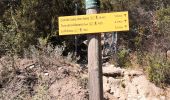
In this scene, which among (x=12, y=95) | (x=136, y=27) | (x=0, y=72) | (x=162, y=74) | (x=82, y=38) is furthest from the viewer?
(x=136, y=27)

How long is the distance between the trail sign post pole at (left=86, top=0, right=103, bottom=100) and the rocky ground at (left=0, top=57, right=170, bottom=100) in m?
2.34

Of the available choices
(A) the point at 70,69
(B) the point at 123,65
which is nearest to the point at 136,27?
(B) the point at 123,65

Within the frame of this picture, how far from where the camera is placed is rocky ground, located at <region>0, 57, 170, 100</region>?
26.6ft

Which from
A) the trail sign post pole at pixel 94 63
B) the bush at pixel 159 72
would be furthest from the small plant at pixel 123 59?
the trail sign post pole at pixel 94 63

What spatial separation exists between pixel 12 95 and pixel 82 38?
12.7 ft

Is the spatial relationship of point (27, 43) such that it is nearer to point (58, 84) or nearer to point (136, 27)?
point (58, 84)

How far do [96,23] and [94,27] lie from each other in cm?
6

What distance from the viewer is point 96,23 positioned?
5195mm

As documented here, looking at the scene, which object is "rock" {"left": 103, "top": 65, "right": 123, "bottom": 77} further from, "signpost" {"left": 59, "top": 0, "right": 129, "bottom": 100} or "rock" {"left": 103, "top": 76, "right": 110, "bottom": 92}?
"signpost" {"left": 59, "top": 0, "right": 129, "bottom": 100}

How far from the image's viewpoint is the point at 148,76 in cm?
1027

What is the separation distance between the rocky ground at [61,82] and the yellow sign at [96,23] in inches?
99.6

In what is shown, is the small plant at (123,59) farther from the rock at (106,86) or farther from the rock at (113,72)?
the rock at (106,86)

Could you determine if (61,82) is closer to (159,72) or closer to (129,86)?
(129,86)

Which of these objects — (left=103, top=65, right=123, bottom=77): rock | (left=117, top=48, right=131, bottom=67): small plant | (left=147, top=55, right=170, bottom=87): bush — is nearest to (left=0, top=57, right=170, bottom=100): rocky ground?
(left=103, top=65, right=123, bottom=77): rock
